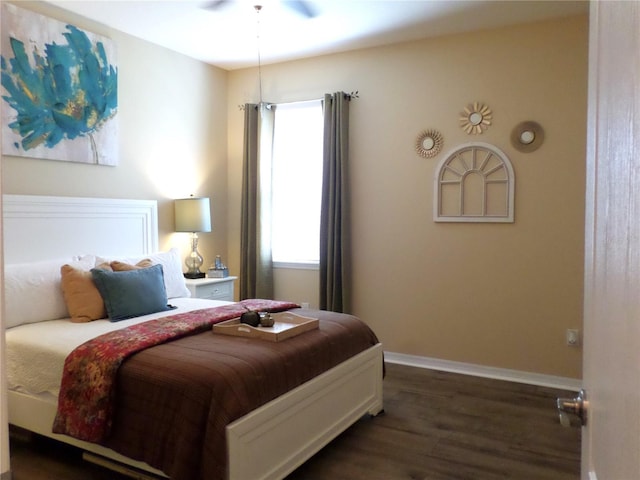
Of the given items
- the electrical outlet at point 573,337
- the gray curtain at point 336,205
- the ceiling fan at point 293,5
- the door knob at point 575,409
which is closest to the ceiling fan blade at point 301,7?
the ceiling fan at point 293,5

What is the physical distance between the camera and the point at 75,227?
12.3 feet

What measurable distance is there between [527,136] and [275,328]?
2.49 meters

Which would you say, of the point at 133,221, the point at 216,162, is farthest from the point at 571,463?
the point at 216,162

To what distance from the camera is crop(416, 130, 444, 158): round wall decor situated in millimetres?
4258

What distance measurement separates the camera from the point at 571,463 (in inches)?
107

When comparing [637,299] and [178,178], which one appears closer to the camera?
[637,299]

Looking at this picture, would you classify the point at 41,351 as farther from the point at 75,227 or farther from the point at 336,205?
the point at 336,205

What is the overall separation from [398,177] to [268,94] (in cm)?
161

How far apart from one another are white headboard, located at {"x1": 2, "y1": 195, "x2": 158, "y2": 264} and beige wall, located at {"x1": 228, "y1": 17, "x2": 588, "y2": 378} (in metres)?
1.58

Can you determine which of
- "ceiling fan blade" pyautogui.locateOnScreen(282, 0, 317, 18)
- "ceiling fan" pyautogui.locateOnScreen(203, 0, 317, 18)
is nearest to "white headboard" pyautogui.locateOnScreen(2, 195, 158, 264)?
"ceiling fan" pyautogui.locateOnScreen(203, 0, 317, 18)

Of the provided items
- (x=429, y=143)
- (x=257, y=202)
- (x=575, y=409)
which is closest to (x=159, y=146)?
(x=257, y=202)

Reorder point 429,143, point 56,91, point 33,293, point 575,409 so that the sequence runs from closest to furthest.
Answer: point 575,409 < point 33,293 < point 56,91 < point 429,143

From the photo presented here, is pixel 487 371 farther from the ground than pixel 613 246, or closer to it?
closer to it

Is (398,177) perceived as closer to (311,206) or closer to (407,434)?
(311,206)
